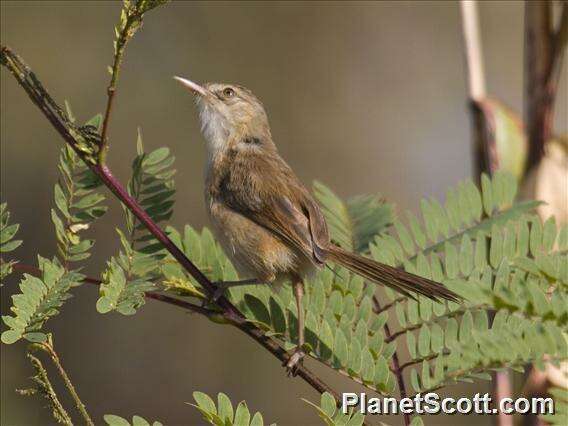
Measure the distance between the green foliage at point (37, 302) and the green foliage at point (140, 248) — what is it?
74mm

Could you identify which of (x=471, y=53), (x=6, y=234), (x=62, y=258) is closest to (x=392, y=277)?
(x=62, y=258)

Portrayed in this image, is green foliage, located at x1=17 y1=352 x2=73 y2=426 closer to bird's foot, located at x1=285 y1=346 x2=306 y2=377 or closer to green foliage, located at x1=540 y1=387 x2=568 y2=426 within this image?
bird's foot, located at x1=285 y1=346 x2=306 y2=377

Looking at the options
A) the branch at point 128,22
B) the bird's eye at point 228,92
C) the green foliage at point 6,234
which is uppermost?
the bird's eye at point 228,92

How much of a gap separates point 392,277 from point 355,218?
Answer: 53cm

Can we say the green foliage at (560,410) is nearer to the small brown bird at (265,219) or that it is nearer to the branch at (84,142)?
the branch at (84,142)

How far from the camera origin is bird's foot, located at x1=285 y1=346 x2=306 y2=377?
167 cm

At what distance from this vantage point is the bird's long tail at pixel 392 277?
1.77 m

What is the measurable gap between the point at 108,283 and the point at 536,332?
81cm

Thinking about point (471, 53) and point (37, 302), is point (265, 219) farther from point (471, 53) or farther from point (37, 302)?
point (37, 302)

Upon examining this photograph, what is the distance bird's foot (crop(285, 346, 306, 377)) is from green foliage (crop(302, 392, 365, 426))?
0.17 metres

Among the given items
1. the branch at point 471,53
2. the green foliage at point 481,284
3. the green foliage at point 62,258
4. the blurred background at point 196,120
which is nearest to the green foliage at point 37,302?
the green foliage at point 62,258

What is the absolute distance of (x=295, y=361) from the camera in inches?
65.6

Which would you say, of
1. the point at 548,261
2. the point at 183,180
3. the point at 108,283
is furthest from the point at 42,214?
the point at 548,261

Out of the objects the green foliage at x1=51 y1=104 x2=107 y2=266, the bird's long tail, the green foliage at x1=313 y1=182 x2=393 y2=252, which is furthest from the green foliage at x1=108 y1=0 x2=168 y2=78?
the green foliage at x1=313 y1=182 x2=393 y2=252
